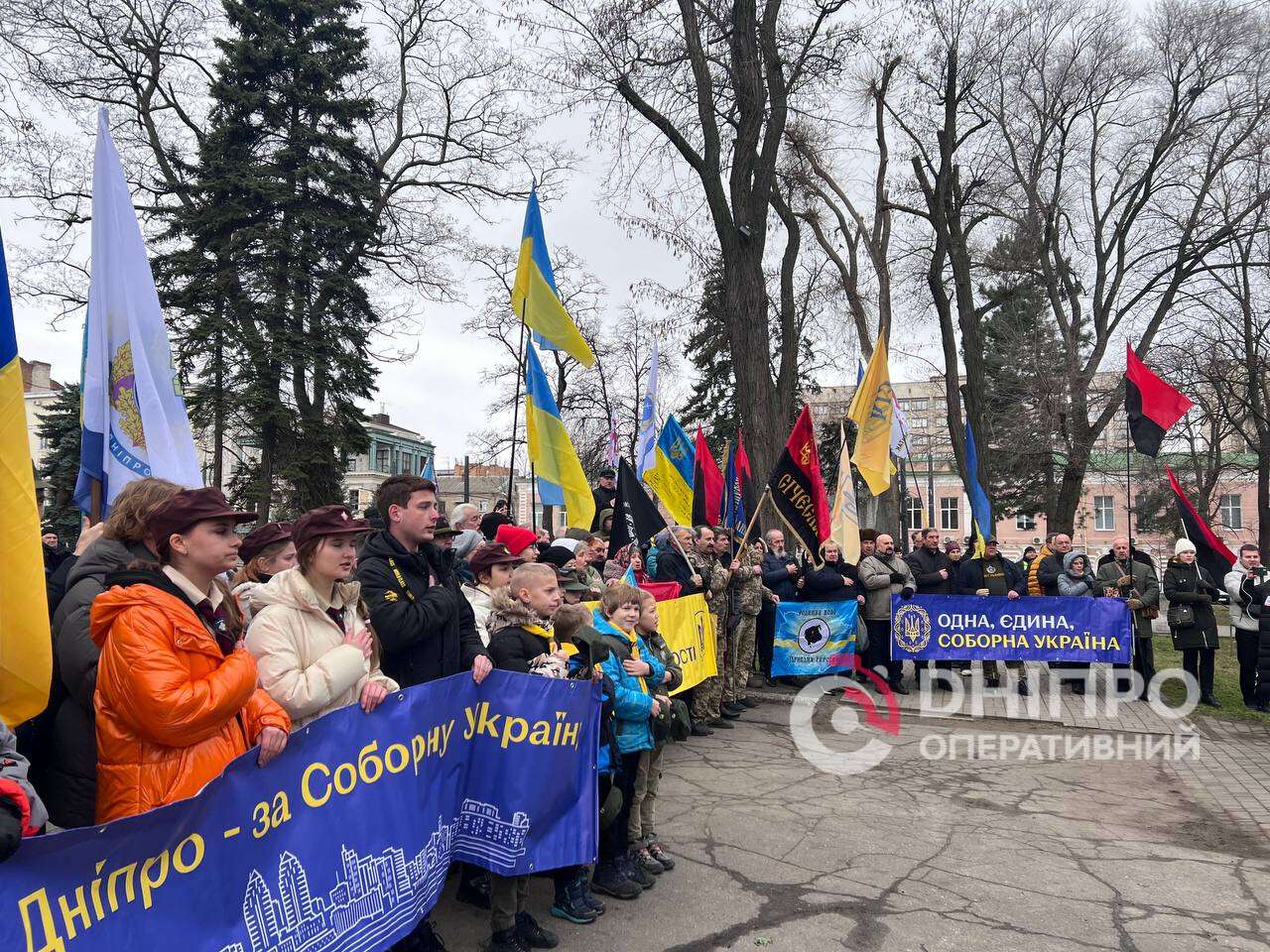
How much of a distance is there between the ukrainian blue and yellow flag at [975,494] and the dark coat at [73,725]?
52.1 ft

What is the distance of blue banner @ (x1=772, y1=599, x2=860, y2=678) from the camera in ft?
37.1

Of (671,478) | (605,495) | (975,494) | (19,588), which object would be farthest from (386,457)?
(19,588)

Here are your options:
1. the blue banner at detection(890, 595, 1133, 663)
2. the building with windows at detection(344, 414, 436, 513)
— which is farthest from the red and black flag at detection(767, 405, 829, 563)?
the building with windows at detection(344, 414, 436, 513)

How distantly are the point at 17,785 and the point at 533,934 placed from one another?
8.44 ft

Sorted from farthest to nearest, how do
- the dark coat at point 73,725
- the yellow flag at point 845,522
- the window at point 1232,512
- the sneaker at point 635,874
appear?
the window at point 1232,512 → the yellow flag at point 845,522 → the sneaker at point 635,874 → the dark coat at point 73,725

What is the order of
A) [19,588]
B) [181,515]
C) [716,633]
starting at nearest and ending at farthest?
[19,588], [181,515], [716,633]

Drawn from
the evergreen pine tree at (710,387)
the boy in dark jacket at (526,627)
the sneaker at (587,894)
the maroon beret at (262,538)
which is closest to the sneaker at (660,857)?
the sneaker at (587,894)

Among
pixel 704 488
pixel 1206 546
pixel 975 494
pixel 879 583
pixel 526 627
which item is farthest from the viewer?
pixel 975 494

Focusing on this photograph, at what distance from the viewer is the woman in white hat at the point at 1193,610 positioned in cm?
1074

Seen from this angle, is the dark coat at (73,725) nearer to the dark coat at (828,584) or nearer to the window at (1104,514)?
the dark coat at (828,584)

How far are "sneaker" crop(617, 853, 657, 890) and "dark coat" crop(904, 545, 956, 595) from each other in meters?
7.98

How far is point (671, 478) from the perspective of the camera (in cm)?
1191

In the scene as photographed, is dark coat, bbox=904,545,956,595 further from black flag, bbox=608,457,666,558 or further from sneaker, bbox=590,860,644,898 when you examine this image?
sneaker, bbox=590,860,644,898

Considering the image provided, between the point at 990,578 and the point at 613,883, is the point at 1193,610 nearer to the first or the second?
the point at 990,578
